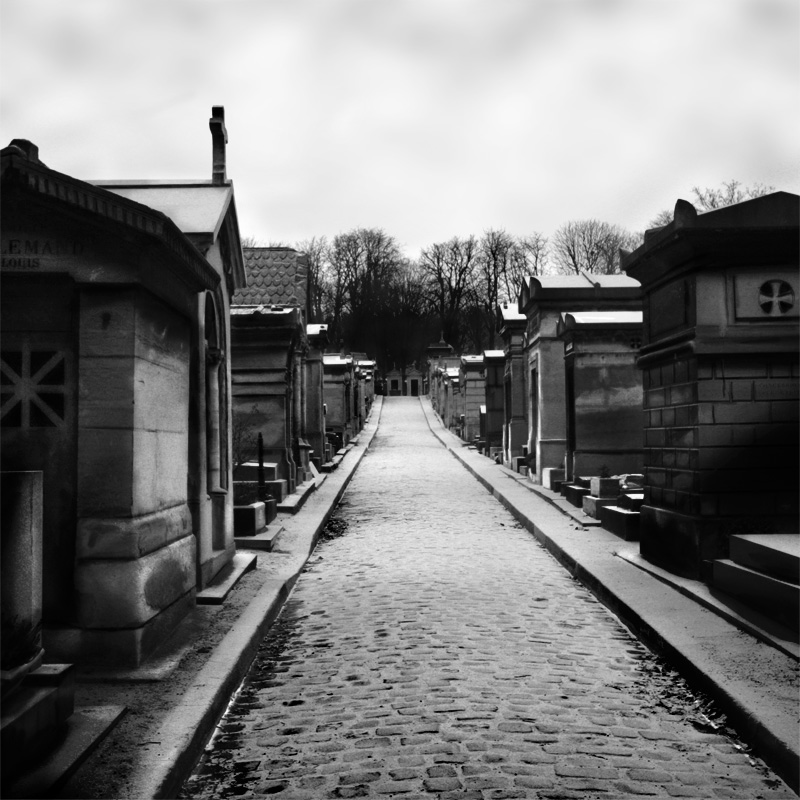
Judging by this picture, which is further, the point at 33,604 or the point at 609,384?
the point at 609,384

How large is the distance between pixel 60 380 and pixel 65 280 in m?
0.59

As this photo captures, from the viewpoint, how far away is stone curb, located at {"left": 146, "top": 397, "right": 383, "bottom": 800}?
138 inches

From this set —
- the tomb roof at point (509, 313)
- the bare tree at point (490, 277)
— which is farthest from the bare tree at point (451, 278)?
the tomb roof at point (509, 313)

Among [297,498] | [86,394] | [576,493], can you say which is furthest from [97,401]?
[576,493]

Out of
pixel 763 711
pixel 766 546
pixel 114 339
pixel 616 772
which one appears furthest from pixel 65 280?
pixel 766 546

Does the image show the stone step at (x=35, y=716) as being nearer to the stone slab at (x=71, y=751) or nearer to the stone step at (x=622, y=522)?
the stone slab at (x=71, y=751)

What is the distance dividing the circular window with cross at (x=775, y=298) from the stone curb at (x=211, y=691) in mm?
4688

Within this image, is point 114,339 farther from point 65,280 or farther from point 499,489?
point 499,489

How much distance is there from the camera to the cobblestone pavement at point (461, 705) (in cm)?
370

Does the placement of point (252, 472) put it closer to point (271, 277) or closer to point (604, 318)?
point (271, 277)

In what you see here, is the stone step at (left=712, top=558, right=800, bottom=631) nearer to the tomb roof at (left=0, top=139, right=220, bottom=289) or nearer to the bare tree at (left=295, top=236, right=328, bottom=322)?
the tomb roof at (left=0, top=139, right=220, bottom=289)

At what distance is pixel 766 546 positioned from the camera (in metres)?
5.79

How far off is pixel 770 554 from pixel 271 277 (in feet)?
38.0

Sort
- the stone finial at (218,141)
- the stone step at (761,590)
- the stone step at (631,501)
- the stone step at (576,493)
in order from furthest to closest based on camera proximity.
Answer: the stone step at (576,493) → the stone step at (631,501) → the stone finial at (218,141) → the stone step at (761,590)
